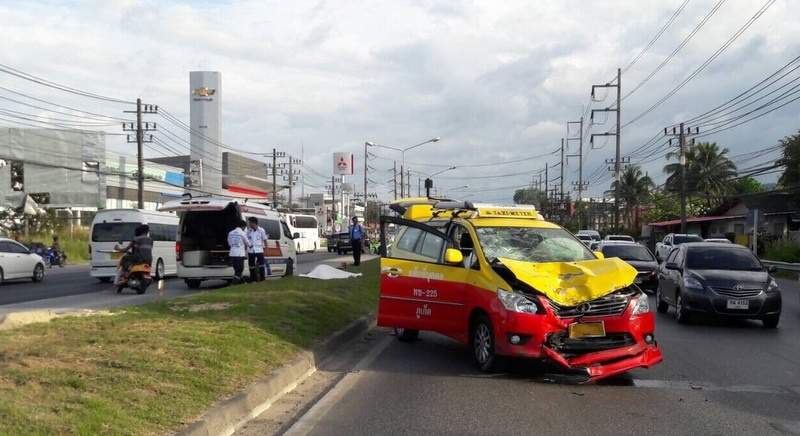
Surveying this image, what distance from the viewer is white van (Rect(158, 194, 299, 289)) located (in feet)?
62.8

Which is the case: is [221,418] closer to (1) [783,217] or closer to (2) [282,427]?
(2) [282,427]

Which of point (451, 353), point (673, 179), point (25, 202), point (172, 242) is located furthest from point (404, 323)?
point (673, 179)

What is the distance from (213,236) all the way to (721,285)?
46.5ft

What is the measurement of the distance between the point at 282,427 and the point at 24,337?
392 cm

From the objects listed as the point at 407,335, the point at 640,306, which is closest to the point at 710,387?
the point at 640,306

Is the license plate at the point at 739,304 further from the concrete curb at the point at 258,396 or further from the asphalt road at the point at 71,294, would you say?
the asphalt road at the point at 71,294

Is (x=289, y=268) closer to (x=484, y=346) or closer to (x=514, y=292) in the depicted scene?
(x=484, y=346)

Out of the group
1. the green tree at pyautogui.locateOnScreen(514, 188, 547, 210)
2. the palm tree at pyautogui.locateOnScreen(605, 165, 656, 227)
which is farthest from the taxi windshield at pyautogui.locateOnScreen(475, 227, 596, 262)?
the green tree at pyautogui.locateOnScreen(514, 188, 547, 210)

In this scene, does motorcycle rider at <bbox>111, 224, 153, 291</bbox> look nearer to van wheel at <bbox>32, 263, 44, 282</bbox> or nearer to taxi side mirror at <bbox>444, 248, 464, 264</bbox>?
van wheel at <bbox>32, 263, 44, 282</bbox>

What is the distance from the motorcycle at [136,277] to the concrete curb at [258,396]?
31.6ft

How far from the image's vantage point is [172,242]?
86.4 ft

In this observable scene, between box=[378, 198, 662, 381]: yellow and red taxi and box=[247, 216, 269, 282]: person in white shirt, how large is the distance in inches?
345

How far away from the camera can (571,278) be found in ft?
26.6

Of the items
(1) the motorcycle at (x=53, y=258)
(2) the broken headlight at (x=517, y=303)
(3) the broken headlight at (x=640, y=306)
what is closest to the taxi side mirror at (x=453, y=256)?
(2) the broken headlight at (x=517, y=303)
